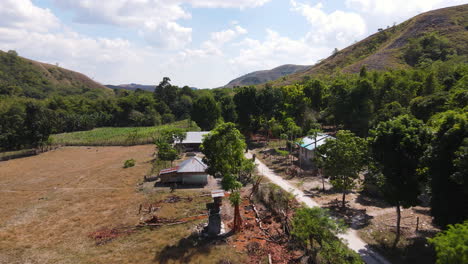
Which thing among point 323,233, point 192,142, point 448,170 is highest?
point 448,170

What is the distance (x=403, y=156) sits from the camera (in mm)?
14336

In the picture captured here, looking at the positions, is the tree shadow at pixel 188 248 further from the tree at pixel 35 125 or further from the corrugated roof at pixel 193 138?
the tree at pixel 35 125

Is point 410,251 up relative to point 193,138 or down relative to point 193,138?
down

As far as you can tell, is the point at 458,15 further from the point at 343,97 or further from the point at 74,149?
the point at 74,149

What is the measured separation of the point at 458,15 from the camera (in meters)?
102

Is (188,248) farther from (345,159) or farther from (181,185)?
(181,185)

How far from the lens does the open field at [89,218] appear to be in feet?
55.8

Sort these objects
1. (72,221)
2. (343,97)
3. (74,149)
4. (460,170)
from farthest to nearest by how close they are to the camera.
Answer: (74,149) → (343,97) → (72,221) → (460,170)

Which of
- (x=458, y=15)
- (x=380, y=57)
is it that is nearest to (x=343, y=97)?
(x=380, y=57)

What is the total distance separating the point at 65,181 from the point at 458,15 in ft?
456

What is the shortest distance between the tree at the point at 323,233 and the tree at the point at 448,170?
466 centimetres

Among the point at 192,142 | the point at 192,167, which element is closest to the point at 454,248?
the point at 192,167

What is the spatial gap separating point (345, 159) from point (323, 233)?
777 cm

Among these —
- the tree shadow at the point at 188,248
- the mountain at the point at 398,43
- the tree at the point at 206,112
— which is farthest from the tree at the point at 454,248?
the mountain at the point at 398,43
